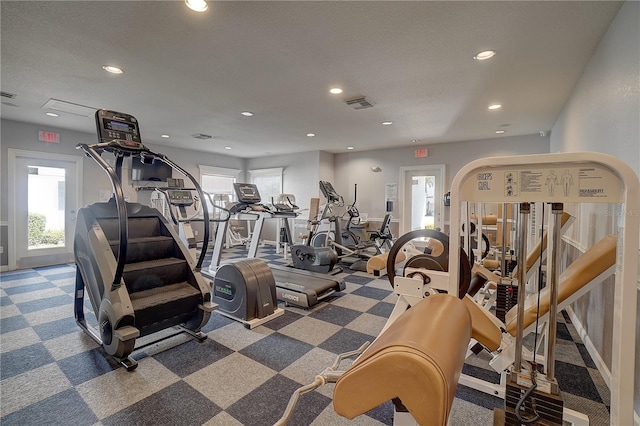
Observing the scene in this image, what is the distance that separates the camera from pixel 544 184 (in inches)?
A: 39.1

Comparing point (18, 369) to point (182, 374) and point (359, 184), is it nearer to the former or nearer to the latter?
point (182, 374)

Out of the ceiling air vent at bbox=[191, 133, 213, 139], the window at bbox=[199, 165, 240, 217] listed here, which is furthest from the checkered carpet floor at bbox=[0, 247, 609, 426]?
the window at bbox=[199, 165, 240, 217]

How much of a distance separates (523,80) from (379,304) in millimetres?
3065

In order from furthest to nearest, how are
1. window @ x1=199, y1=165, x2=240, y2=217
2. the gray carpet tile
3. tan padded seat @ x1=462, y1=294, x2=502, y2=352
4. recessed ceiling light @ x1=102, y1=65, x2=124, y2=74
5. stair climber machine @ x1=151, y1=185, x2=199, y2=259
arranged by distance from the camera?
1. window @ x1=199, y1=165, x2=240, y2=217
2. stair climber machine @ x1=151, y1=185, x2=199, y2=259
3. recessed ceiling light @ x1=102, y1=65, x2=124, y2=74
4. the gray carpet tile
5. tan padded seat @ x1=462, y1=294, x2=502, y2=352

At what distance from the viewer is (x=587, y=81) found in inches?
109

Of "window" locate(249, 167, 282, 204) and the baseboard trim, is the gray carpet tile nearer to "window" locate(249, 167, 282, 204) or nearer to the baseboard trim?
the baseboard trim

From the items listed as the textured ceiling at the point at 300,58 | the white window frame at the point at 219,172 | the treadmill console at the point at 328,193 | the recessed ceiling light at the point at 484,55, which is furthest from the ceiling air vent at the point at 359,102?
the white window frame at the point at 219,172

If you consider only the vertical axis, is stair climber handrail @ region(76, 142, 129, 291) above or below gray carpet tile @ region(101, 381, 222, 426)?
above

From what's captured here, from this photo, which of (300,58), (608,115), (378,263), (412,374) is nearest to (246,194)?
(300,58)

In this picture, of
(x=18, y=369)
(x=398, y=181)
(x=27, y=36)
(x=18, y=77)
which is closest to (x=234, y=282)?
(x=18, y=369)

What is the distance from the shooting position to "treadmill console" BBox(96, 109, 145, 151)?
93.7 inches

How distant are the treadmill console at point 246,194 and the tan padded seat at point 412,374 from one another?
137 inches

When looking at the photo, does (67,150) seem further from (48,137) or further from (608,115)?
(608,115)

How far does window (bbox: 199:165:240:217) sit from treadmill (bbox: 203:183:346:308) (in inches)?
137
